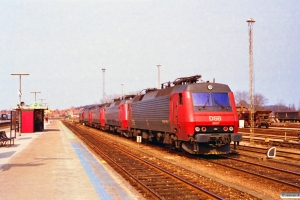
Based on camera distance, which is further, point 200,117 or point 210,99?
point 210,99

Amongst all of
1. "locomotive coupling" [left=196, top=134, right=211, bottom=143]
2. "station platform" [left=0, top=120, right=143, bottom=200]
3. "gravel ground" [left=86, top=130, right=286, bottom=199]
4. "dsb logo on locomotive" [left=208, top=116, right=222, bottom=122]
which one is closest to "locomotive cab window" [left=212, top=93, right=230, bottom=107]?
"dsb logo on locomotive" [left=208, top=116, right=222, bottom=122]

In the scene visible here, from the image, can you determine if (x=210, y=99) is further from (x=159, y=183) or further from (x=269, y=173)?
(x=159, y=183)

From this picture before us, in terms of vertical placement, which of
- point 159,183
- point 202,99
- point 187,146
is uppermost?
point 202,99

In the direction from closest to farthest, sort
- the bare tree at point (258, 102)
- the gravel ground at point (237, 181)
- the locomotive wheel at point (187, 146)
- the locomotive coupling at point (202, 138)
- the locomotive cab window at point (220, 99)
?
the gravel ground at point (237, 181)
the locomotive coupling at point (202, 138)
the locomotive cab window at point (220, 99)
the locomotive wheel at point (187, 146)
the bare tree at point (258, 102)

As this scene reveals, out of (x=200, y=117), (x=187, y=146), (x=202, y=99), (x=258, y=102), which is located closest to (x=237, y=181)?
(x=200, y=117)

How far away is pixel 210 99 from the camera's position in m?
17.4

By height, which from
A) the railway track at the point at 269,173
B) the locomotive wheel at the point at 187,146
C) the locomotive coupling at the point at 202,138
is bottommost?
the railway track at the point at 269,173

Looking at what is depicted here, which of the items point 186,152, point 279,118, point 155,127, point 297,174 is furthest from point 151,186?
point 279,118

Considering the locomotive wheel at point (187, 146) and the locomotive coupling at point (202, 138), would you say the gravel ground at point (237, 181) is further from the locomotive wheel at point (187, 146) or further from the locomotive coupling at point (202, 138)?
the locomotive wheel at point (187, 146)

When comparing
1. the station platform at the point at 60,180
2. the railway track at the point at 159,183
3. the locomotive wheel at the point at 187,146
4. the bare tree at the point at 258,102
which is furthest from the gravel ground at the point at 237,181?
the bare tree at the point at 258,102

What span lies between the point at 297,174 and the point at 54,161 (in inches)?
389

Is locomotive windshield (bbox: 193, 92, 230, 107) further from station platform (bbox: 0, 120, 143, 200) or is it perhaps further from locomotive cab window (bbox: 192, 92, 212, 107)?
station platform (bbox: 0, 120, 143, 200)

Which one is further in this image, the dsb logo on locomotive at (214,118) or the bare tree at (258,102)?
the bare tree at (258,102)

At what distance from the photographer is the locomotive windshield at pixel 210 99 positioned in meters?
17.2
